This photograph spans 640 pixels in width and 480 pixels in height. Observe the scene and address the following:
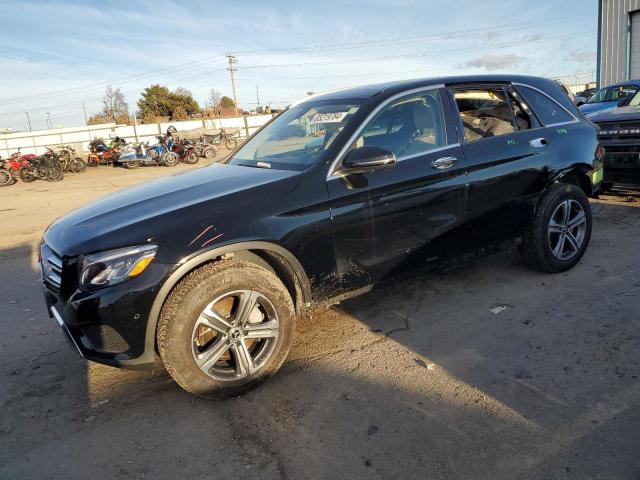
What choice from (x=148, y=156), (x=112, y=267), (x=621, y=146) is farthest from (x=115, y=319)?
(x=148, y=156)

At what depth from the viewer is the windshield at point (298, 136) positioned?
11.3 feet

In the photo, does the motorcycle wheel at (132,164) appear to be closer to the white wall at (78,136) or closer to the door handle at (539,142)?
the white wall at (78,136)

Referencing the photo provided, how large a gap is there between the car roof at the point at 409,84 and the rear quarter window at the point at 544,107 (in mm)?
113

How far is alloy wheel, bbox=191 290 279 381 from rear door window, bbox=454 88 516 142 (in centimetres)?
217

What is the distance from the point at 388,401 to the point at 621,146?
17.3 feet

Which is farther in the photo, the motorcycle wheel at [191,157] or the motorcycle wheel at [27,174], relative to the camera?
the motorcycle wheel at [191,157]

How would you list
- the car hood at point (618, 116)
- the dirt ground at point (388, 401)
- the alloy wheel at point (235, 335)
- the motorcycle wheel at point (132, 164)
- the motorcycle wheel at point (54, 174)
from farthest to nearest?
the motorcycle wheel at point (132, 164) < the motorcycle wheel at point (54, 174) < the car hood at point (618, 116) < the alloy wheel at point (235, 335) < the dirt ground at point (388, 401)

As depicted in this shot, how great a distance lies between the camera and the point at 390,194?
11.1 ft

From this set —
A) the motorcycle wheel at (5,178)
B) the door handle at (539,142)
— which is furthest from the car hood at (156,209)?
the motorcycle wheel at (5,178)

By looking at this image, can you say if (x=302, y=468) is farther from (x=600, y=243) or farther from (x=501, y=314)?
(x=600, y=243)

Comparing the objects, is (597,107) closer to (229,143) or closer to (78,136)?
(229,143)

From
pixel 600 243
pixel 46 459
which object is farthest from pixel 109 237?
pixel 600 243

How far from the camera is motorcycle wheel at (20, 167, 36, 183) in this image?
1764 centimetres

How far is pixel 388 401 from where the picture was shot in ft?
9.26
